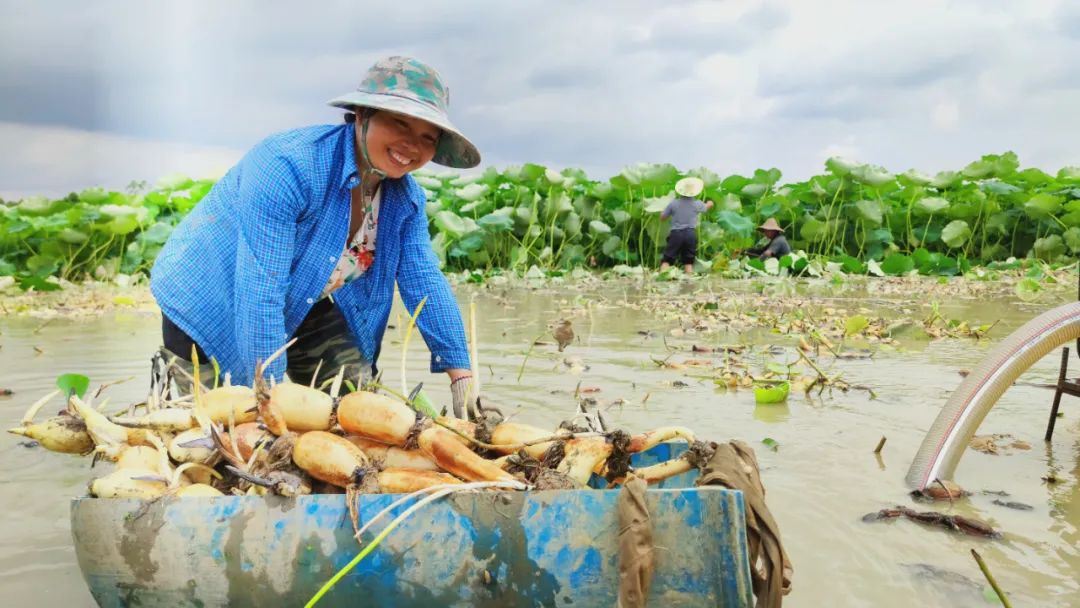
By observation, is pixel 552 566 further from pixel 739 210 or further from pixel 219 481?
pixel 739 210

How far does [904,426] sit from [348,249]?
2087 mm

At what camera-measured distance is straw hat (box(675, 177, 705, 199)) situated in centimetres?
1107

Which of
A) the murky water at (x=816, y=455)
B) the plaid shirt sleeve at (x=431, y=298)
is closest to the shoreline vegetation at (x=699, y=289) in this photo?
the murky water at (x=816, y=455)

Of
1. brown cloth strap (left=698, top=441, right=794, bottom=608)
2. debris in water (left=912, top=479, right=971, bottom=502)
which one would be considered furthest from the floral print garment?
debris in water (left=912, top=479, right=971, bottom=502)

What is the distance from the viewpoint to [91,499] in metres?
1.65

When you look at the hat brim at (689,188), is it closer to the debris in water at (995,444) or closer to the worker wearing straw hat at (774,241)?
the worker wearing straw hat at (774,241)

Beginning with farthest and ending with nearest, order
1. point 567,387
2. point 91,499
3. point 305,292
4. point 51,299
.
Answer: point 51,299, point 567,387, point 305,292, point 91,499

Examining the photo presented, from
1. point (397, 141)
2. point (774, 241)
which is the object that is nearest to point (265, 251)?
point (397, 141)

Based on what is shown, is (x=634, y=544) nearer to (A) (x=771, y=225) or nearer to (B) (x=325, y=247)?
(B) (x=325, y=247)

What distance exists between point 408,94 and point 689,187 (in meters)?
8.95

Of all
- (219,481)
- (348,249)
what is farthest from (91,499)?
(348,249)

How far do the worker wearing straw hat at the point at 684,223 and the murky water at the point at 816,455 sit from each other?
5310mm

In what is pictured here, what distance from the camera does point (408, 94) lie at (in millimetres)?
2559

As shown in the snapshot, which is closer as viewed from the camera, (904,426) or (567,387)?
(904,426)
